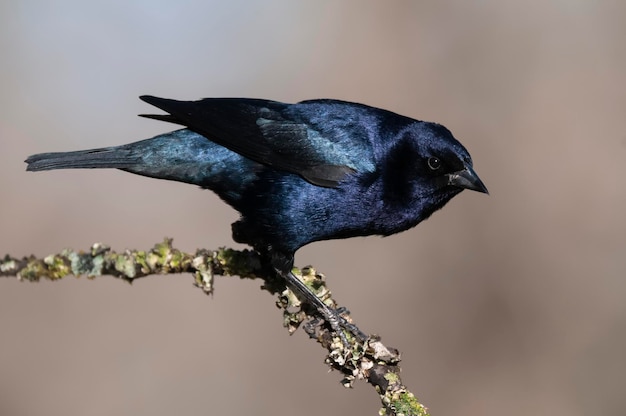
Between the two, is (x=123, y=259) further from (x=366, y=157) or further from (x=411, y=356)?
(x=411, y=356)

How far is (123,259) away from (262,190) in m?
1.26

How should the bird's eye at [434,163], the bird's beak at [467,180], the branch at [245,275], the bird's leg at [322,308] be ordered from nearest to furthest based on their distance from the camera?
the branch at [245,275] → the bird's leg at [322,308] → the bird's beak at [467,180] → the bird's eye at [434,163]

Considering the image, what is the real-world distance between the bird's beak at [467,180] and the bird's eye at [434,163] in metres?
0.07

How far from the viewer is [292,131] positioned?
4004 mm

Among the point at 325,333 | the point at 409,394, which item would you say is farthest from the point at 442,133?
the point at 409,394

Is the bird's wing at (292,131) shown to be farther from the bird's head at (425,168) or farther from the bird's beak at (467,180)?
the bird's beak at (467,180)

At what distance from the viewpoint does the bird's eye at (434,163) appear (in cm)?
373

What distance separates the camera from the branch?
8.51 feet

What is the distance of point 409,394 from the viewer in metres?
2.66

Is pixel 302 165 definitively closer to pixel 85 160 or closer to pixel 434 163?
pixel 434 163

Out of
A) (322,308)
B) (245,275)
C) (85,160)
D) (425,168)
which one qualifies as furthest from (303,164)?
(85,160)

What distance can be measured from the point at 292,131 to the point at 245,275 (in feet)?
3.07

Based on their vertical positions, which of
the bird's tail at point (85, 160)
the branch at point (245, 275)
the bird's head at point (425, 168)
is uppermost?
the bird's head at point (425, 168)

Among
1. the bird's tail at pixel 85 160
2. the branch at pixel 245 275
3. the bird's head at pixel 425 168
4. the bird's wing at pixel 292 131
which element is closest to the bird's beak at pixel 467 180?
the bird's head at pixel 425 168
